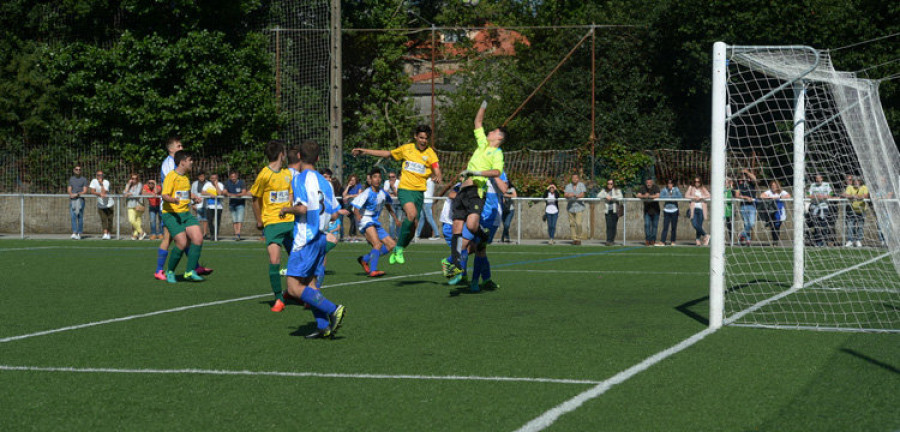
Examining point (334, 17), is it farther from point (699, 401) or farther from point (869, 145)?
point (699, 401)

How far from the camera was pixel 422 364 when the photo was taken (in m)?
7.03

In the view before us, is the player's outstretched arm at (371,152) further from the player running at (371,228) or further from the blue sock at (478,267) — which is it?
the blue sock at (478,267)

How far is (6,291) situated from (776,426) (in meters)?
10.6

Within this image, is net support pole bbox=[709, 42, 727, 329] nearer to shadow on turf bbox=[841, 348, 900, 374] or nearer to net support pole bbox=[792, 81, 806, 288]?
shadow on turf bbox=[841, 348, 900, 374]

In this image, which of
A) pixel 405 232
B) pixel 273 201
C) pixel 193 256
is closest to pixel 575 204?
pixel 405 232

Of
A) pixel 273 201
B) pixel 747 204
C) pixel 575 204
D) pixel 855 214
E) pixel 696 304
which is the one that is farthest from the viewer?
pixel 575 204

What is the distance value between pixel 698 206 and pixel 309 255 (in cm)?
1845

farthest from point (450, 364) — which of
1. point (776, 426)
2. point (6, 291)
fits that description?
point (6, 291)

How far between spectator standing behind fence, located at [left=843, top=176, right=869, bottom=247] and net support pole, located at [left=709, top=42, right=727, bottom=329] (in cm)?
964

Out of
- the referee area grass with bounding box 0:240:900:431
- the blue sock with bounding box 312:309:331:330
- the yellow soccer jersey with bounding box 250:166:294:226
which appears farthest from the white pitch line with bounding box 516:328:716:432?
the yellow soccer jersey with bounding box 250:166:294:226

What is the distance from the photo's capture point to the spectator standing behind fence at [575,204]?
26000 millimetres

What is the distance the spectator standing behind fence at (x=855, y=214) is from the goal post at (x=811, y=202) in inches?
1.9

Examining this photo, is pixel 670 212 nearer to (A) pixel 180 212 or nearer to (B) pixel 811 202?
(B) pixel 811 202

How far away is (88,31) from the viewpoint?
108ft
